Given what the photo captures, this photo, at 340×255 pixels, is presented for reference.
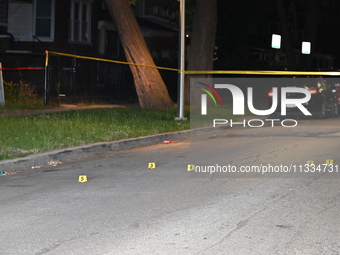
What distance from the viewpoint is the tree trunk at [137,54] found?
2508cm

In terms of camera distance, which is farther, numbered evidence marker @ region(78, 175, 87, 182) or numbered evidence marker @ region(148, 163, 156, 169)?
numbered evidence marker @ region(148, 163, 156, 169)

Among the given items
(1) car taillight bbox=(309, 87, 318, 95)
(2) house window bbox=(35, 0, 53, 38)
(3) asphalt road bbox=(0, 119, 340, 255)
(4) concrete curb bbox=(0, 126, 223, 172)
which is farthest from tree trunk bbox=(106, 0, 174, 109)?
(2) house window bbox=(35, 0, 53, 38)

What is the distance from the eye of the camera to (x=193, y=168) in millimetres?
11992

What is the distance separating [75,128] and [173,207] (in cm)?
872

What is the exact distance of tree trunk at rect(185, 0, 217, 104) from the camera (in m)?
27.8

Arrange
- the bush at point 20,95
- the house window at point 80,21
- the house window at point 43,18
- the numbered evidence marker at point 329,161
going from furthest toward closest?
1. the house window at point 80,21
2. the house window at point 43,18
3. the bush at point 20,95
4. the numbered evidence marker at point 329,161

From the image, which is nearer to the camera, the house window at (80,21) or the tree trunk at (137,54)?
the tree trunk at (137,54)

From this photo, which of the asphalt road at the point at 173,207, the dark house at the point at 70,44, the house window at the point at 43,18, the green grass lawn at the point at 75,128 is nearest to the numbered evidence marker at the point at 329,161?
the asphalt road at the point at 173,207

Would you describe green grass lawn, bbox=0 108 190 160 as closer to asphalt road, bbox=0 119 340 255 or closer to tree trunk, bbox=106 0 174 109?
asphalt road, bbox=0 119 340 255

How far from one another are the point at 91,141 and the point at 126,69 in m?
18.7

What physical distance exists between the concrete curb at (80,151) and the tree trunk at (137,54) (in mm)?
6988

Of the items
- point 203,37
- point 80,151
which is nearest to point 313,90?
point 203,37

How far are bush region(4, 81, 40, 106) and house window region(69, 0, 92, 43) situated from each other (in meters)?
11.5

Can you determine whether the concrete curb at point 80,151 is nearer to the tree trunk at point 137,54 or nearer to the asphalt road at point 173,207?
the asphalt road at point 173,207
